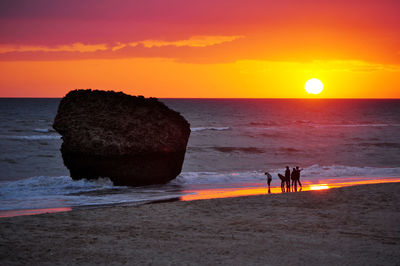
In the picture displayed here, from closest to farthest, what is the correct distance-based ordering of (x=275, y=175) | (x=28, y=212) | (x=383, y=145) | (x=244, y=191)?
(x=28, y=212) < (x=244, y=191) < (x=275, y=175) < (x=383, y=145)

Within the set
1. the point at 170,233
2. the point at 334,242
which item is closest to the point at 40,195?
the point at 170,233

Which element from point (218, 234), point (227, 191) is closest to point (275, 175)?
point (227, 191)

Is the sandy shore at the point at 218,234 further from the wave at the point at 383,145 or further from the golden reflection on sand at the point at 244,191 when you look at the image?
the wave at the point at 383,145

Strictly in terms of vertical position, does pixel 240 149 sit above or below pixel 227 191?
above

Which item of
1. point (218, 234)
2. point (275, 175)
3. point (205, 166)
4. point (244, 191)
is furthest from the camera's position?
point (205, 166)

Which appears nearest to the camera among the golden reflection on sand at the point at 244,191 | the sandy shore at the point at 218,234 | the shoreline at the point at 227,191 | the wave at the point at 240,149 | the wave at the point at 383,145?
the sandy shore at the point at 218,234

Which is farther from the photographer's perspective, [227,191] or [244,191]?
[227,191]

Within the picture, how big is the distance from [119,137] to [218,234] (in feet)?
40.5

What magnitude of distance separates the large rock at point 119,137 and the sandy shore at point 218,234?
24.7ft

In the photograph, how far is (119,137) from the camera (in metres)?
22.9

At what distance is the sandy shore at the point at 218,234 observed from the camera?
31.7 feet

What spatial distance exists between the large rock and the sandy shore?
24.7 feet

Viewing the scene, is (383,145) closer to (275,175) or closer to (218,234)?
(275,175)

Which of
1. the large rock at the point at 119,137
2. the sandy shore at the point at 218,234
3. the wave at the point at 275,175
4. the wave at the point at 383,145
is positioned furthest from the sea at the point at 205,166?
the sandy shore at the point at 218,234
